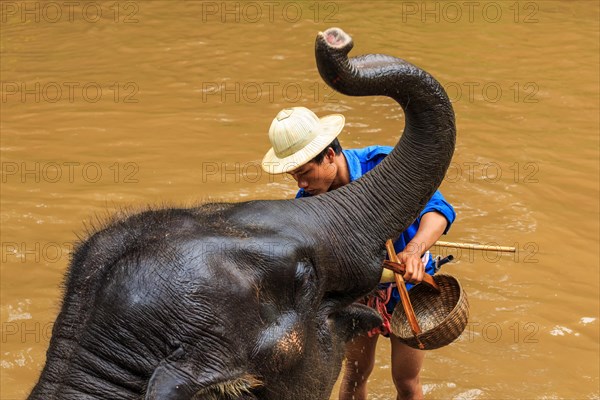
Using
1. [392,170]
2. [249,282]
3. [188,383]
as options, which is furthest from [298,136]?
[188,383]

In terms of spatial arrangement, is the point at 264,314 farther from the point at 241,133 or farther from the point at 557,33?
the point at 557,33

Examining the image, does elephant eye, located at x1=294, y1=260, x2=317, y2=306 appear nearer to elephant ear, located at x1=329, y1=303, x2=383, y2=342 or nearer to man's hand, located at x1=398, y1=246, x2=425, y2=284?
elephant ear, located at x1=329, y1=303, x2=383, y2=342

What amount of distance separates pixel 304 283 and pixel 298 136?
1.27 m

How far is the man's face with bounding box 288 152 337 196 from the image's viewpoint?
373cm

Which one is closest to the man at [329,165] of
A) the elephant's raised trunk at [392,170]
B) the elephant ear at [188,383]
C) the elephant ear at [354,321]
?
the elephant ear at [354,321]

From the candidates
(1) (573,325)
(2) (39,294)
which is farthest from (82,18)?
(1) (573,325)

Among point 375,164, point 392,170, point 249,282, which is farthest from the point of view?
point 375,164

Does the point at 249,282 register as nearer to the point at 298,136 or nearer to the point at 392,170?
the point at 392,170

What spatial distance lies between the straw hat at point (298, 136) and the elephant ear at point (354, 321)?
90 cm

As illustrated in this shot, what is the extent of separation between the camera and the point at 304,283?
2.57m

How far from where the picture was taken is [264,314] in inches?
96.3

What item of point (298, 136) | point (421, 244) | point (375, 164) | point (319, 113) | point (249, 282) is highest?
point (249, 282)

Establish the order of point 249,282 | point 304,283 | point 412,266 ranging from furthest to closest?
1. point 412,266
2. point 304,283
3. point 249,282

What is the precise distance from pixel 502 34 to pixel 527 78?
1742mm
